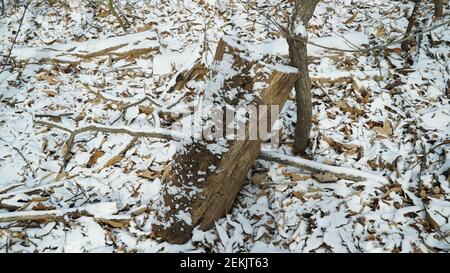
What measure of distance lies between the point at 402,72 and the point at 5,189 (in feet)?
14.7

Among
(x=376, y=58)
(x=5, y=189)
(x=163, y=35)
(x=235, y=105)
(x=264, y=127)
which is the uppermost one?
(x=163, y=35)

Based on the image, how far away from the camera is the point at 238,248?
2.69m

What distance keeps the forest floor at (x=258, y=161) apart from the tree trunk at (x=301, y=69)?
19cm

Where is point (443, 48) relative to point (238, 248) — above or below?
above

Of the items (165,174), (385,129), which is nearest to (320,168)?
(385,129)

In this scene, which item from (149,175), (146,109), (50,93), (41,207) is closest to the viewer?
(41,207)

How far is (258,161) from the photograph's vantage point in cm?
328

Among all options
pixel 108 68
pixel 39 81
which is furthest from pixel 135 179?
pixel 39 81

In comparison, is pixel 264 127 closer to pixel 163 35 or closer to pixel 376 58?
pixel 376 58

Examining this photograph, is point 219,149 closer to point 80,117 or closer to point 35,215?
point 35,215

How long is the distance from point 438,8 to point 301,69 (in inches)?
101

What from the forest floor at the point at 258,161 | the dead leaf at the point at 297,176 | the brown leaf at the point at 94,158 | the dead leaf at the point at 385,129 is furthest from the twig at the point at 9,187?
the dead leaf at the point at 385,129

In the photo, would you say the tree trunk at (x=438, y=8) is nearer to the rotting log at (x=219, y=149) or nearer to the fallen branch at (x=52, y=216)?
the rotting log at (x=219, y=149)

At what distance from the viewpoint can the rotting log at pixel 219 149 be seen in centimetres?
256
